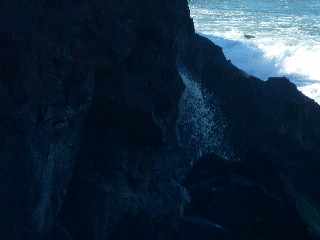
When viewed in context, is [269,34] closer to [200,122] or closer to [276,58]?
[276,58]

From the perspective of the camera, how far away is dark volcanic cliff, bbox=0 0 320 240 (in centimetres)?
856

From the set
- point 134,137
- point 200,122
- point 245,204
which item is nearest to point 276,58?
point 200,122

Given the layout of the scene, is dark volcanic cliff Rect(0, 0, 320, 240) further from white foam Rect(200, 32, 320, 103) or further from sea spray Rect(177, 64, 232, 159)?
white foam Rect(200, 32, 320, 103)

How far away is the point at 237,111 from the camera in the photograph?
13.3m

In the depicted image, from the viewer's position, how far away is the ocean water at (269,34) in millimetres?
28859

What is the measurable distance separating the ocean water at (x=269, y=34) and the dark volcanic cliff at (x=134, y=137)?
11.5 m

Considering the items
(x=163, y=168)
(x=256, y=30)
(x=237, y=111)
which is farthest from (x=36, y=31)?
(x=256, y=30)

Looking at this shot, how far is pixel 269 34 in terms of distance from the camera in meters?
34.6

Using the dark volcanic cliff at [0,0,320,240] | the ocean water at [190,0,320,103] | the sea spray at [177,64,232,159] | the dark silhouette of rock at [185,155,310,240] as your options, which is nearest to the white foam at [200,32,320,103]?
the ocean water at [190,0,320,103]

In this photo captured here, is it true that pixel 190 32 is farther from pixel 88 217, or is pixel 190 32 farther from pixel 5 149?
pixel 5 149

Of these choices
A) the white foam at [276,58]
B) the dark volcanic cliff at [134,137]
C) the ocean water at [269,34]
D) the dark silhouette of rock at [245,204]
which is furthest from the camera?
the ocean water at [269,34]

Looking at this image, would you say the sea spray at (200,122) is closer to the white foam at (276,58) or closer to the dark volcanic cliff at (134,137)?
the dark volcanic cliff at (134,137)

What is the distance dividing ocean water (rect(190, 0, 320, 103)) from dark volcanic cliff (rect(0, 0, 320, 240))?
1149 centimetres

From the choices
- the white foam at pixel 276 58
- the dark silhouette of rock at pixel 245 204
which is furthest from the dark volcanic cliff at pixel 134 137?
the white foam at pixel 276 58
